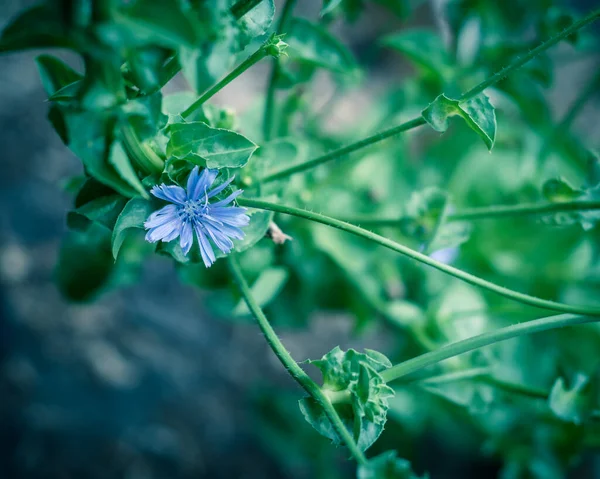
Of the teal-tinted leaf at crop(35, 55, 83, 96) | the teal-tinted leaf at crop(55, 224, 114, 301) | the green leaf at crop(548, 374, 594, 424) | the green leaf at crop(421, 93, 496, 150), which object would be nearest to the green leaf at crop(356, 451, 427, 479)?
the green leaf at crop(548, 374, 594, 424)

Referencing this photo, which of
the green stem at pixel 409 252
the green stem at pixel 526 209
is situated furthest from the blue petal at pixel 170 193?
the green stem at pixel 526 209

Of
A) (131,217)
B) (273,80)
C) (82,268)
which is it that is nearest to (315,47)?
(273,80)

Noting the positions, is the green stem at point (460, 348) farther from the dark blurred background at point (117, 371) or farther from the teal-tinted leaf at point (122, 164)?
the dark blurred background at point (117, 371)

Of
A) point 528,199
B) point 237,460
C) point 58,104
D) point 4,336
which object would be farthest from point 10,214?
point 528,199

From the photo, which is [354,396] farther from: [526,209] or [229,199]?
[526,209]

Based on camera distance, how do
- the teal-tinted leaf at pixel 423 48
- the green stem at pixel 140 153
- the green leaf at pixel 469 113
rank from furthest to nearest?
the teal-tinted leaf at pixel 423 48 → the green leaf at pixel 469 113 → the green stem at pixel 140 153

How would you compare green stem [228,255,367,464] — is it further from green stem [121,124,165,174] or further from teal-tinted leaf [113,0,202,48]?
teal-tinted leaf [113,0,202,48]

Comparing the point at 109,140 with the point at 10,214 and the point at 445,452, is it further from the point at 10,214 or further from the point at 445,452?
the point at 445,452

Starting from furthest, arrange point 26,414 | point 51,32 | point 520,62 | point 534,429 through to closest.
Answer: point 26,414 → point 534,429 → point 520,62 → point 51,32
